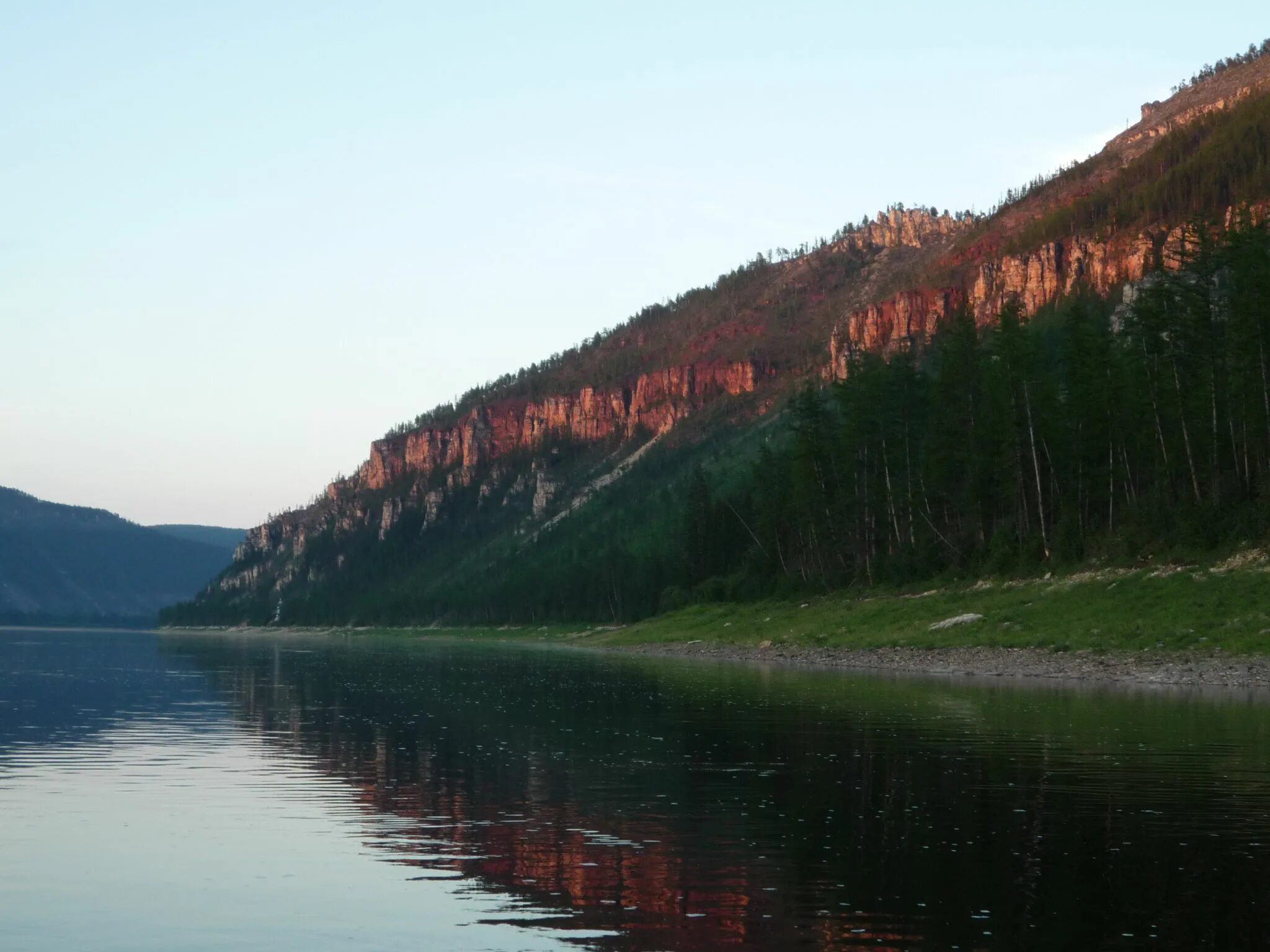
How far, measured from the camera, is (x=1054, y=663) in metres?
64.9

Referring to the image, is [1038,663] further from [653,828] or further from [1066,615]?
[653,828]

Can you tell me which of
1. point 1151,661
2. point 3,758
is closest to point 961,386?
point 1151,661

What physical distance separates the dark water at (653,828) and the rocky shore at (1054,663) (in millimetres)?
6248

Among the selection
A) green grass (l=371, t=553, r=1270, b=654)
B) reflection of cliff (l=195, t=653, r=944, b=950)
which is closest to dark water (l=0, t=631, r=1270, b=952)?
reflection of cliff (l=195, t=653, r=944, b=950)

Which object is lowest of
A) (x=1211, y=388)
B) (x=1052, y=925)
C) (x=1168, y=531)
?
(x=1052, y=925)

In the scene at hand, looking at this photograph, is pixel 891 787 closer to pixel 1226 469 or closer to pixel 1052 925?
pixel 1052 925

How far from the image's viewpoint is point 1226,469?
84312 millimetres

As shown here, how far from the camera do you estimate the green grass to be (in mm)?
63031

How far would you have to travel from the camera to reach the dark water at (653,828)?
57.6 ft

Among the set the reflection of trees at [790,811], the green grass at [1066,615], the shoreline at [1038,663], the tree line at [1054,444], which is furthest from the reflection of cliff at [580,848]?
the tree line at [1054,444]

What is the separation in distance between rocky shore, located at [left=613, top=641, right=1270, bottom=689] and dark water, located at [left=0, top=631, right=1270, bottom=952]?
6.25m

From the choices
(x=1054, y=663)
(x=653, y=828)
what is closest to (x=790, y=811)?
(x=653, y=828)

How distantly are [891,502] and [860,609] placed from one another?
14.2 meters

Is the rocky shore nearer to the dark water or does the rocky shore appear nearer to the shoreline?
the shoreline
